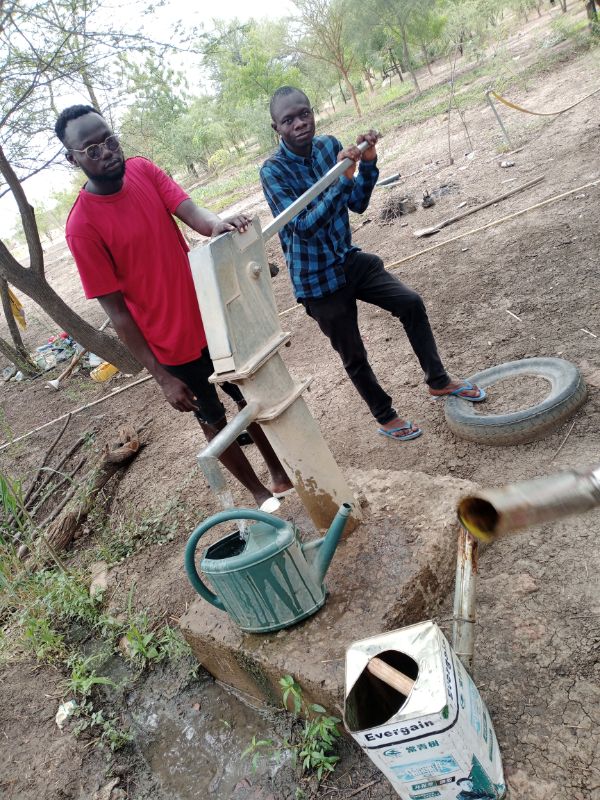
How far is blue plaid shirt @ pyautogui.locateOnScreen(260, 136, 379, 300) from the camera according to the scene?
2416mm

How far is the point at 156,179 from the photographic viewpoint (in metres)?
2.41

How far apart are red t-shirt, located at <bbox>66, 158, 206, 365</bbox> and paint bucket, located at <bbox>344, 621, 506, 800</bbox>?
56.5 inches

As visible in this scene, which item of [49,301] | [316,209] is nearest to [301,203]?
[316,209]

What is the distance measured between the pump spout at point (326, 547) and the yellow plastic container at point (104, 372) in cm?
543

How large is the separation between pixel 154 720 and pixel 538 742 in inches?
60.5

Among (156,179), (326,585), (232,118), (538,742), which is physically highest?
(232,118)

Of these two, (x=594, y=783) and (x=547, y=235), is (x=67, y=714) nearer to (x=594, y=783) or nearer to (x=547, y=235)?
(x=594, y=783)

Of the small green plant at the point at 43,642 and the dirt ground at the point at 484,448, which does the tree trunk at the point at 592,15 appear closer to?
the dirt ground at the point at 484,448

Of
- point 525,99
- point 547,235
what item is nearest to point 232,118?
point 525,99

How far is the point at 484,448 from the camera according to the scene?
9.24 feet

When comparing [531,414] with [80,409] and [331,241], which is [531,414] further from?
[80,409]

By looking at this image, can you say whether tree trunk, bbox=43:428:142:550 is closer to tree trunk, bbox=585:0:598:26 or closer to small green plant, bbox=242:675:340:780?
small green plant, bbox=242:675:340:780

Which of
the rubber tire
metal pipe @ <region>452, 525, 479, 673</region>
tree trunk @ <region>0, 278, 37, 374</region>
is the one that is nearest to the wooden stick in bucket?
metal pipe @ <region>452, 525, 479, 673</region>

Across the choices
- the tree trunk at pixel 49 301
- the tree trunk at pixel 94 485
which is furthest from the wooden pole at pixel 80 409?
the tree trunk at pixel 94 485
